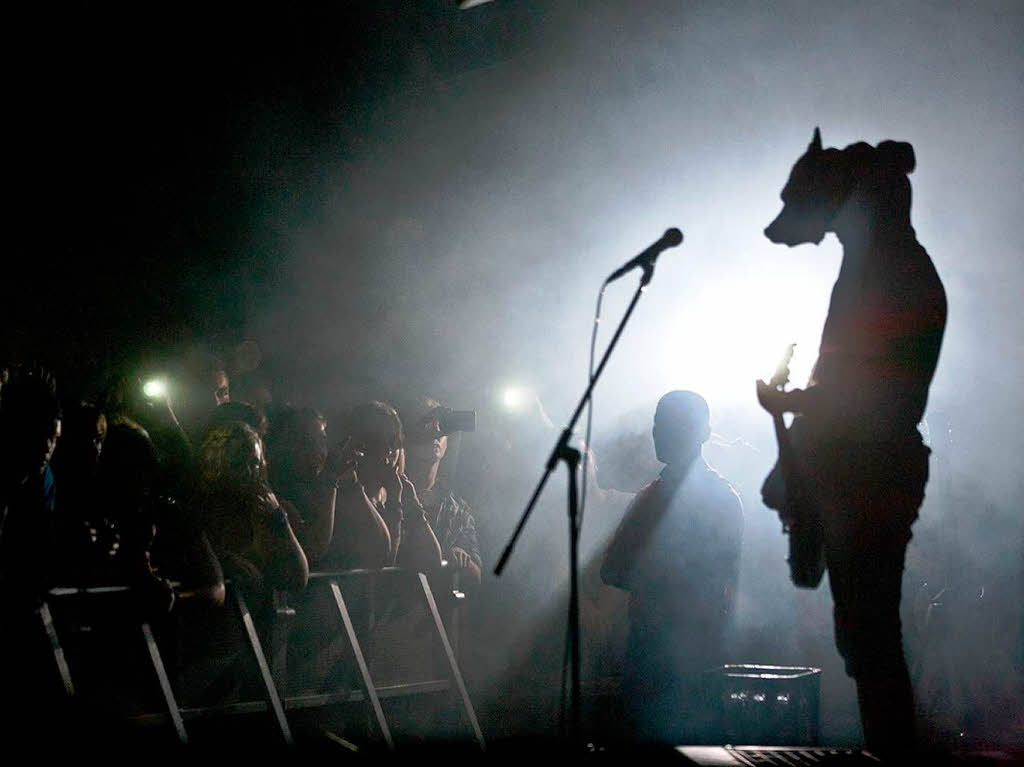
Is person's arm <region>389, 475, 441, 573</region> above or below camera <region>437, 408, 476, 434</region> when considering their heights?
Answer: below

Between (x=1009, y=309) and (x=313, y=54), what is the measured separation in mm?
5270

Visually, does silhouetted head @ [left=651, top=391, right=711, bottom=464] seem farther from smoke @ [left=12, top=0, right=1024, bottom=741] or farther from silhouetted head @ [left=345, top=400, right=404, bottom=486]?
smoke @ [left=12, top=0, right=1024, bottom=741]

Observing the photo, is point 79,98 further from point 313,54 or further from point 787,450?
point 787,450

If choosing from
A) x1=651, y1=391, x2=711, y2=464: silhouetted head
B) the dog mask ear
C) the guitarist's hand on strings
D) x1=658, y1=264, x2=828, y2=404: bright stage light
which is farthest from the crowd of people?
x1=658, y1=264, x2=828, y2=404: bright stage light

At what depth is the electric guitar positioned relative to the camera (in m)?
2.31

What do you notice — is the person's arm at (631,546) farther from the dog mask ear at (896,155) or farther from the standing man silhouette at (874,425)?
the dog mask ear at (896,155)

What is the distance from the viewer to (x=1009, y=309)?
680 centimetres

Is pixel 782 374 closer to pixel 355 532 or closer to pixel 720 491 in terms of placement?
pixel 720 491

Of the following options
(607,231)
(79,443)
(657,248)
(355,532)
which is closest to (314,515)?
(355,532)

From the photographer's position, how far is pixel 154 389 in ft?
13.9

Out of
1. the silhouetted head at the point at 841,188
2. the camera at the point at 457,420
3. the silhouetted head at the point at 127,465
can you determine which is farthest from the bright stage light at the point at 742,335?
the silhouetted head at the point at 127,465

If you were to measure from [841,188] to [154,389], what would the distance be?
3.15 meters

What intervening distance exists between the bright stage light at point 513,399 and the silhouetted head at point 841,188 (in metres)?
3.70

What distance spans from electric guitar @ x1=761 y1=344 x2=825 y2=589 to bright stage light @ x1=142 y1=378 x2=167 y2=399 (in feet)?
9.39
